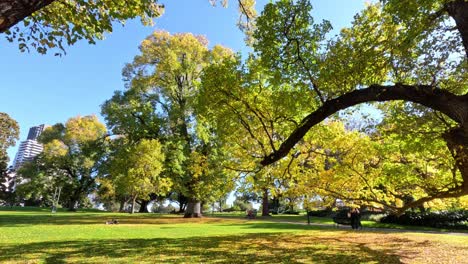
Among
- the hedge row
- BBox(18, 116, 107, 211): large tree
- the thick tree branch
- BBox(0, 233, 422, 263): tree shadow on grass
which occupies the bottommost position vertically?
BBox(0, 233, 422, 263): tree shadow on grass

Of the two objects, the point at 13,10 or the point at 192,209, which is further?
the point at 192,209

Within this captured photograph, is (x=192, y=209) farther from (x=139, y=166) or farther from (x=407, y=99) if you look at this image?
(x=407, y=99)

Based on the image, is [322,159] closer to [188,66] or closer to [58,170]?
[188,66]

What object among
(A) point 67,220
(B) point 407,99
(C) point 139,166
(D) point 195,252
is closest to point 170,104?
(C) point 139,166

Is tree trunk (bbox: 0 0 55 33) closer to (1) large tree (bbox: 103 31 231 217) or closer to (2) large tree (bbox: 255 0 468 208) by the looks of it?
(2) large tree (bbox: 255 0 468 208)

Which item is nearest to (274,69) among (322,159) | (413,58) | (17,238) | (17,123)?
(413,58)

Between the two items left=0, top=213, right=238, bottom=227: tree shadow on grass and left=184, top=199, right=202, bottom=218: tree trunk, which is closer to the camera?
left=0, top=213, right=238, bottom=227: tree shadow on grass

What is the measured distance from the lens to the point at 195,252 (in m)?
11.0

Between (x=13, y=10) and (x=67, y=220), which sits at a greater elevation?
(x=13, y=10)

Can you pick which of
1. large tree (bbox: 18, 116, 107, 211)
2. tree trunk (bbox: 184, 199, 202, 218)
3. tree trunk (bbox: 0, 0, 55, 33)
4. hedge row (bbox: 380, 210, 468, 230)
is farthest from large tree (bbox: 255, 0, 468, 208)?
large tree (bbox: 18, 116, 107, 211)

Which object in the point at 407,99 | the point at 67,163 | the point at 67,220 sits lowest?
the point at 67,220

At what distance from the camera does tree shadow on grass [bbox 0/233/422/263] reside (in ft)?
30.8

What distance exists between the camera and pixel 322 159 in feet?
50.6

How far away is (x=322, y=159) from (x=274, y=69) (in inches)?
248
